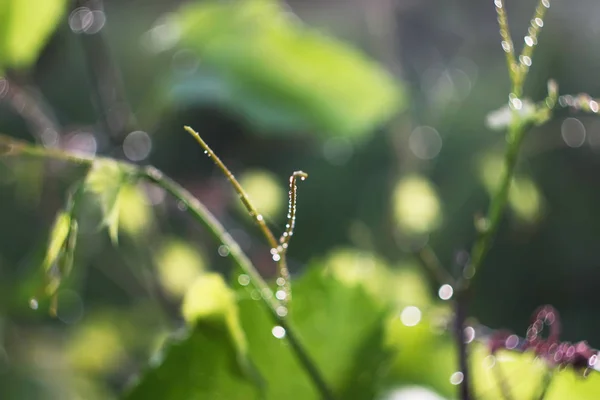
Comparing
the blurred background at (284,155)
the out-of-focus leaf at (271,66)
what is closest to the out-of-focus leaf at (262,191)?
the blurred background at (284,155)

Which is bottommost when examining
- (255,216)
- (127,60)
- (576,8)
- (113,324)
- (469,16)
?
(113,324)

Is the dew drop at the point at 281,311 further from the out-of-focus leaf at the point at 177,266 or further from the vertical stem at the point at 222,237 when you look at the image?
the out-of-focus leaf at the point at 177,266

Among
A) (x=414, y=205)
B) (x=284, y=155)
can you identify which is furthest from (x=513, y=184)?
(x=284, y=155)

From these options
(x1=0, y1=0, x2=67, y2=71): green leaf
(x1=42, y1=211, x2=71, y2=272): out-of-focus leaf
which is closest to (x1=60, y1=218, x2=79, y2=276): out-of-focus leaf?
(x1=42, y1=211, x2=71, y2=272): out-of-focus leaf

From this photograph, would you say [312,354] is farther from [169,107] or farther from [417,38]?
[417,38]

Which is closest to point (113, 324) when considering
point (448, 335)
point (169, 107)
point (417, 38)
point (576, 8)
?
point (169, 107)

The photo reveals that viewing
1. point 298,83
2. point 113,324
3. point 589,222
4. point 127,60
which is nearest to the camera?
point 298,83
